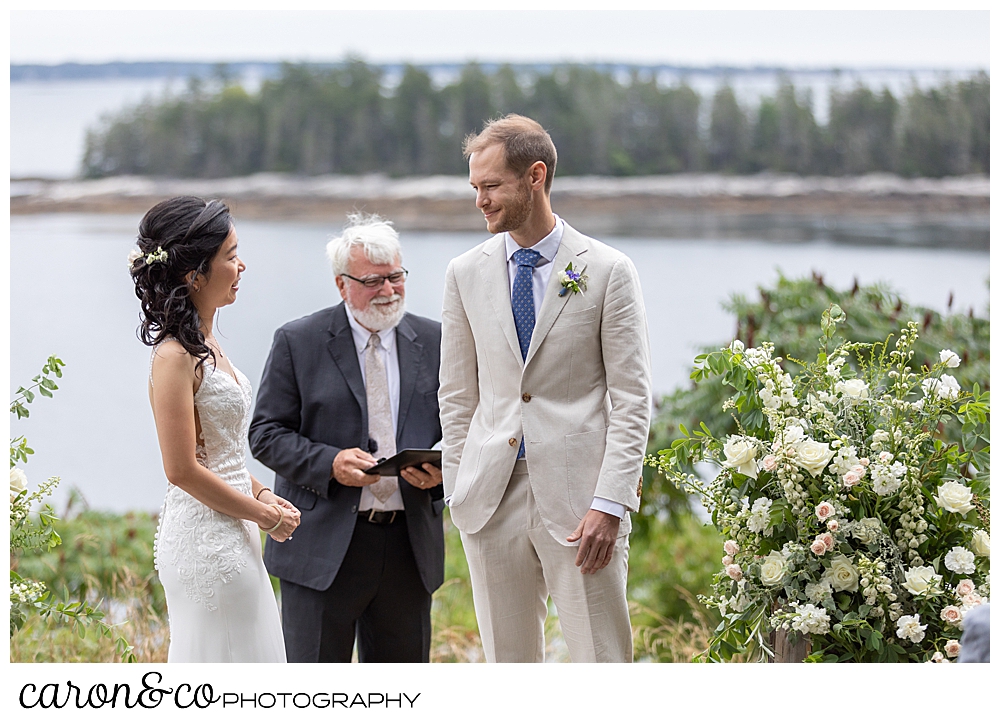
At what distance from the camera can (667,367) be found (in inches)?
173

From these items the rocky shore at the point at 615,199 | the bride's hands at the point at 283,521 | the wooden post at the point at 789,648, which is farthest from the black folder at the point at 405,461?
the rocky shore at the point at 615,199

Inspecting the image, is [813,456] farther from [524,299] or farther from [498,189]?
[498,189]

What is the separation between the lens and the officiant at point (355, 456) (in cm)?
224

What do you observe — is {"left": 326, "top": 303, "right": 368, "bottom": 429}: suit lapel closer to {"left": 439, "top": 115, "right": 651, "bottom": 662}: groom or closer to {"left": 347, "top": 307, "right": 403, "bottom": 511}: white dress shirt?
{"left": 347, "top": 307, "right": 403, "bottom": 511}: white dress shirt

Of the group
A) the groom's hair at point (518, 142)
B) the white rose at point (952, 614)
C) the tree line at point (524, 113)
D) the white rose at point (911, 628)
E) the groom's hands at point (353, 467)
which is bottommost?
the white rose at point (911, 628)

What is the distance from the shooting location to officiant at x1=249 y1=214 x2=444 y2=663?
2.24 metres

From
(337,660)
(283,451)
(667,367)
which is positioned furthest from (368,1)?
(667,367)

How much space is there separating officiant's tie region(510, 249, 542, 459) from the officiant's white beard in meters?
0.41

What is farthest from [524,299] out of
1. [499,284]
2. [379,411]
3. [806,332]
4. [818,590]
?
[806,332]

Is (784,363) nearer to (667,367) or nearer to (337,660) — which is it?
(667,367)

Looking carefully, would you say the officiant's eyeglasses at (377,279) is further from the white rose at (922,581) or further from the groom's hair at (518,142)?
the white rose at (922,581)

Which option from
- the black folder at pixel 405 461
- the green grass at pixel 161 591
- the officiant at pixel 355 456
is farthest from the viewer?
the green grass at pixel 161 591

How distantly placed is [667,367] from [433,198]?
1.51 m

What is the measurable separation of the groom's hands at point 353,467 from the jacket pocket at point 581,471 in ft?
1.79
